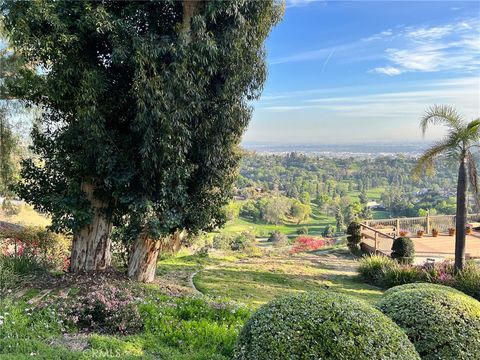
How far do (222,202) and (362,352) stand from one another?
5050mm

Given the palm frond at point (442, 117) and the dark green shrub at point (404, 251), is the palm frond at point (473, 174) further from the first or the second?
the dark green shrub at point (404, 251)

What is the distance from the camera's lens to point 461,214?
30.7 ft

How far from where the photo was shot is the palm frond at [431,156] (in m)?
9.20

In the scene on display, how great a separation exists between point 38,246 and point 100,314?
433 cm

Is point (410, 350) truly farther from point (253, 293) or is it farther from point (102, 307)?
point (253, 293)

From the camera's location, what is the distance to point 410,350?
2371mm

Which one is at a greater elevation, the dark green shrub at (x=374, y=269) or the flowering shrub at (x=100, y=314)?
the flowering shrub at (x=100, y=314)

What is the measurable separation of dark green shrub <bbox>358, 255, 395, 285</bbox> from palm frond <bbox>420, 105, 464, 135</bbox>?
12.0 ft

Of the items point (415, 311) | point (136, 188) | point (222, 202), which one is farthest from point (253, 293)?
point (415, 311)

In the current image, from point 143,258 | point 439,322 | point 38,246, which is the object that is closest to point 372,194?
point 143,258

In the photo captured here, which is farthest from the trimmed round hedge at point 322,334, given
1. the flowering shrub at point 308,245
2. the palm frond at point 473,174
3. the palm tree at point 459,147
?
the flowering shrub at point 308,245

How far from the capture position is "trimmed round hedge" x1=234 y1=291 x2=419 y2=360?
226 cm

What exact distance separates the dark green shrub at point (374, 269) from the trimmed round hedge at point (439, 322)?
23.3ft

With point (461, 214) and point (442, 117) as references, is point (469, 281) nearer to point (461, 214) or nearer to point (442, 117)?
point (461, 214)
